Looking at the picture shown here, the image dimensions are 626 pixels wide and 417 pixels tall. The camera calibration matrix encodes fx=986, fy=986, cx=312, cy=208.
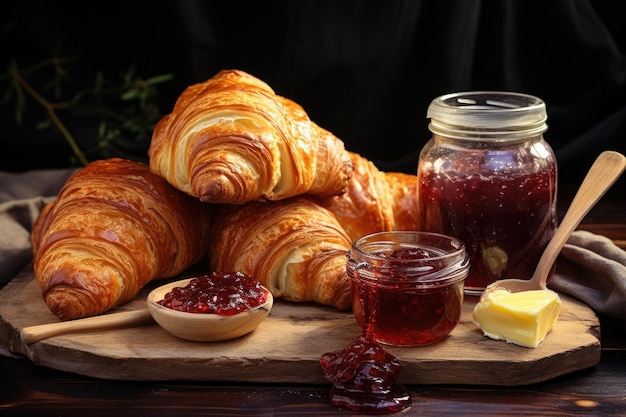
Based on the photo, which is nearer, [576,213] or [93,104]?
[576,213]

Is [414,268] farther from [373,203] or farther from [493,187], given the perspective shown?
[373,203]

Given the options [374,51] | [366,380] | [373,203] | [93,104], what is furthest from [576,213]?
[93,104]

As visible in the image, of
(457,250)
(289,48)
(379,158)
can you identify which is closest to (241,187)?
(457,250)

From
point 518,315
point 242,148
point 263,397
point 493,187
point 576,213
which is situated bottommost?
point 263,397

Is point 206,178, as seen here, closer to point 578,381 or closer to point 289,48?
point 578,381

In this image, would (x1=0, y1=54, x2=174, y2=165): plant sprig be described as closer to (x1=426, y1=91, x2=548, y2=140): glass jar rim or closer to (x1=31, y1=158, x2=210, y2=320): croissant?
(x1=31, y1=158, x2=210, y2=320): croissant

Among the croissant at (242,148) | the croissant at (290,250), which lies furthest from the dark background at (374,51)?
the croissant at (290,250)
